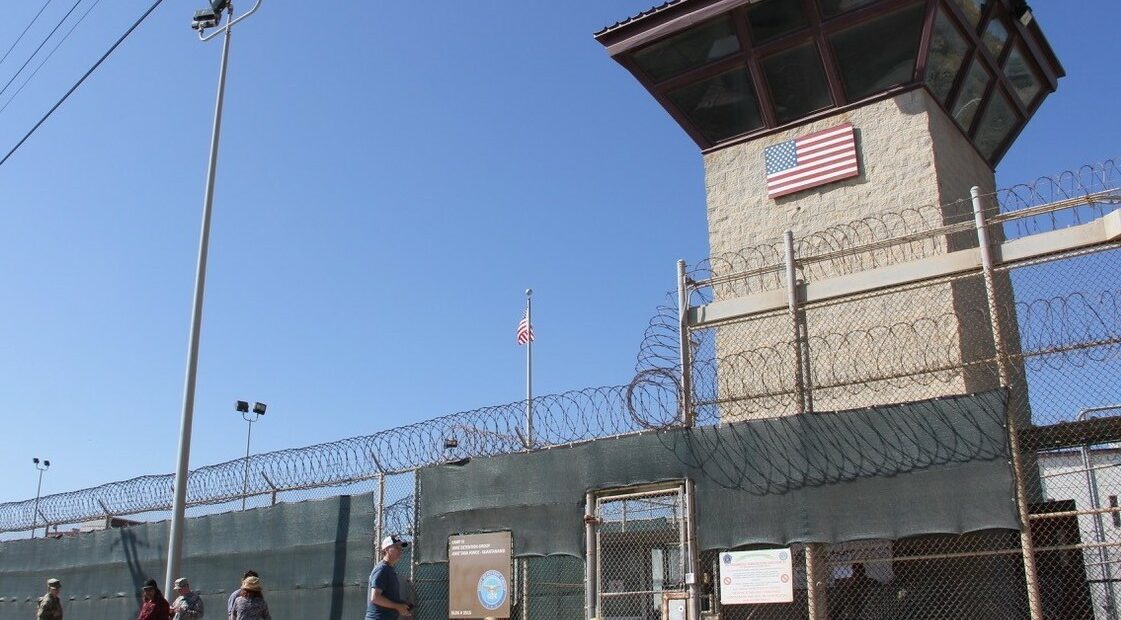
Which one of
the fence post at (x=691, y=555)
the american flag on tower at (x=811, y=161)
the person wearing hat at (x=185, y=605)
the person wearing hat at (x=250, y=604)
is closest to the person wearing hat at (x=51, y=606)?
the person wearing hat at (x=185, y=605)

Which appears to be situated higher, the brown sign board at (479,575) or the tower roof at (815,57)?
the tower roof at (815,57)

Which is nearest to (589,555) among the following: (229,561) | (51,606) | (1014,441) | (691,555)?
(691,555)

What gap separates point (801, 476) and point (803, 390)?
0.92 m

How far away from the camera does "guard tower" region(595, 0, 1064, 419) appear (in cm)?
1159

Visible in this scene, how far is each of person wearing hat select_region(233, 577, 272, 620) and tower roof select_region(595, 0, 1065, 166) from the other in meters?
7.92

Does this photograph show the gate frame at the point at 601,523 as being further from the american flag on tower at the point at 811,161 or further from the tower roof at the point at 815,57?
the tower roof at the point at 815,57

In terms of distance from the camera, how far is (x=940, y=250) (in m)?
11.1

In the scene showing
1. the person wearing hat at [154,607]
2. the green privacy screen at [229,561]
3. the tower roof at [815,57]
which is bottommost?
the person wearing hat at [154,607]

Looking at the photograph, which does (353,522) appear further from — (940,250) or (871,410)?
(940,250)

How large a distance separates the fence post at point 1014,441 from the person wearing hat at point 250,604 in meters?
7.46

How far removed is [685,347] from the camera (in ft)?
31.6

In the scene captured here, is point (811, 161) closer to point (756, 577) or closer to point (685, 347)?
point (685, 347)

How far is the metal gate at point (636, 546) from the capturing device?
914 centimetres

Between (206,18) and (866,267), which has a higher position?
(206,18)
